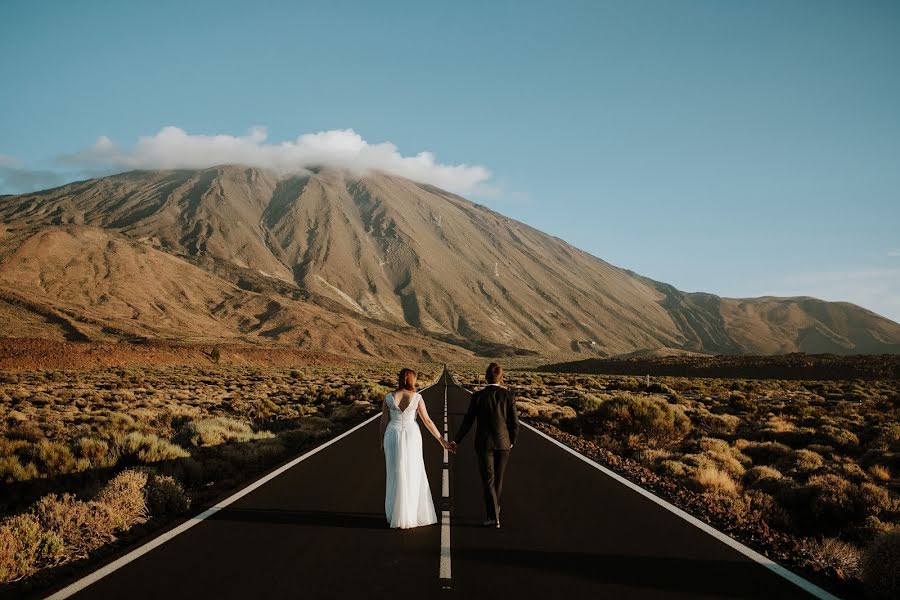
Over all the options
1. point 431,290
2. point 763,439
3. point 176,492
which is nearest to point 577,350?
point 431,290

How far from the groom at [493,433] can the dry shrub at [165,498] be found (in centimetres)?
415

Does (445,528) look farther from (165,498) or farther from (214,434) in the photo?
(214,434)

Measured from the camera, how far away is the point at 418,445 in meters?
7.71

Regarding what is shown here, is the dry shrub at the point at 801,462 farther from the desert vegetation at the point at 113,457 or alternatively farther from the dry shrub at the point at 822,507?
the desert vegetation at the point at 113,457

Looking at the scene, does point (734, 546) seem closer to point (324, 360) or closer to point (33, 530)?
point (33, 530)

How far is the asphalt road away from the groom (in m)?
0.42

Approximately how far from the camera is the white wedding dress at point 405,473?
7.50m

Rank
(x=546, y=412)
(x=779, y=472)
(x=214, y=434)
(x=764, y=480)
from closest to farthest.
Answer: (x=764, y=480) → (x=779, y=472) → (x=214, y=434) → (x=546, y=412)

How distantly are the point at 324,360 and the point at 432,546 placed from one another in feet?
305

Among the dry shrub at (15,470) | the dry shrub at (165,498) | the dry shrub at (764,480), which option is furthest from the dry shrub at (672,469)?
the dry shrub at (15,470)

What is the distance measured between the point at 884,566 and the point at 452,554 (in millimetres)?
4043

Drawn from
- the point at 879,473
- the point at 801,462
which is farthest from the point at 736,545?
the point at 801,462

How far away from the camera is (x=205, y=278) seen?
13288cm

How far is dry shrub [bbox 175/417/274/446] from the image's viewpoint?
14.8m
